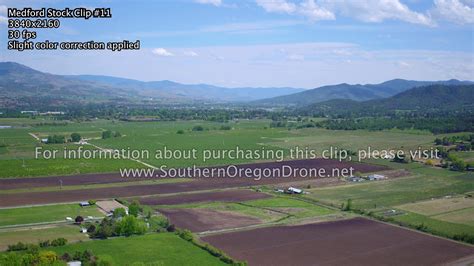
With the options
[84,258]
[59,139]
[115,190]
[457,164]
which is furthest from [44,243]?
[59,139]

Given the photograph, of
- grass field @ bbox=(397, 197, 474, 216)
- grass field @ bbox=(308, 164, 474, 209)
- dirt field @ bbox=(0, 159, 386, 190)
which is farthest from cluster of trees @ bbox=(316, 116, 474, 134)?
grass field @ bbox=(397, 197, 474, 216)

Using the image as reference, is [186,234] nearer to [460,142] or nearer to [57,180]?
[57,180]

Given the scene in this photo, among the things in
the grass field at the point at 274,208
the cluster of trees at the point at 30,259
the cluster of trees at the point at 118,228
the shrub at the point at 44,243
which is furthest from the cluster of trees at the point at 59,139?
the cluster of trees at the point at 30,259

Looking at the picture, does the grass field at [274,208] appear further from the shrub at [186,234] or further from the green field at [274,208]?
the shrub at [186,234]

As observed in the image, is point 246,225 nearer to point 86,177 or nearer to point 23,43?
point 23,43

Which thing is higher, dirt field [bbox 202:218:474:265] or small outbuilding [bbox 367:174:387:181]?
small outbuilding [bbox 367:174:387:181]

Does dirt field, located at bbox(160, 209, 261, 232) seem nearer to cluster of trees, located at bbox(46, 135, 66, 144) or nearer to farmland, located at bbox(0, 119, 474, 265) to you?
farmland, located at bbox(0, 119, 474, 265)

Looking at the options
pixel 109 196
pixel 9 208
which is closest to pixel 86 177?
pixel 109 196
